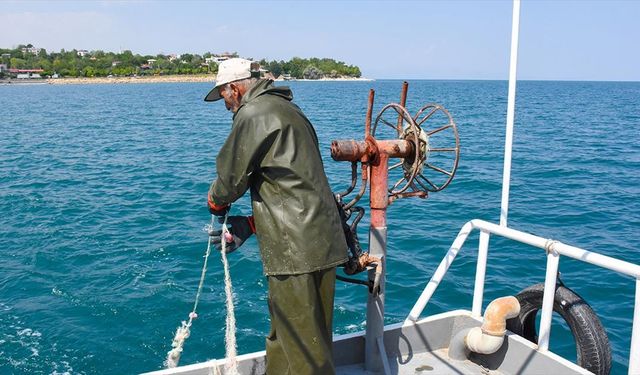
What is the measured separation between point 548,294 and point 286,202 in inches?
81.4

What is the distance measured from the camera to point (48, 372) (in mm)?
6992

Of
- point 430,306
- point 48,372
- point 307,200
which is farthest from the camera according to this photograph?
point 430,306

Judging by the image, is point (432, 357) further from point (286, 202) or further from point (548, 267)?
point (286, 202)

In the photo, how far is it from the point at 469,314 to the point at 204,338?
418cm

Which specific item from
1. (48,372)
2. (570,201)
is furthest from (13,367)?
(570,201)

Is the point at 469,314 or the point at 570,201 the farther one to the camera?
the point at 570,201

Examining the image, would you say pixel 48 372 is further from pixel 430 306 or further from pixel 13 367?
pixel 430 306

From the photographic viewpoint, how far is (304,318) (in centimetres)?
341

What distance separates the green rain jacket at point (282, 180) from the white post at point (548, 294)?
1597 millimetres

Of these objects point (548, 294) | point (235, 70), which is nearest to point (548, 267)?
point (548, 294)

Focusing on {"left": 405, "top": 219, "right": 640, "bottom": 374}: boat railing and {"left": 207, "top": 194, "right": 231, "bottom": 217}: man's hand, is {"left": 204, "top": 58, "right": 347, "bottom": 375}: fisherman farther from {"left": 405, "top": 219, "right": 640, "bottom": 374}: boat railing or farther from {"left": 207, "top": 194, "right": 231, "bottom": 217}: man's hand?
{"left": 405, "top": 219, "right": 640, "bottom": 374}: boat railing

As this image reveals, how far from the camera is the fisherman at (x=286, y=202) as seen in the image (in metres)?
3.23

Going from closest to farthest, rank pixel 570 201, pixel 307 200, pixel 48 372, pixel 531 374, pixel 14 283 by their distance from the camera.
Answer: pixel 307 200 → pixel 531 374 → pixel 48 372 → pixel 14 283 → pixel 570 201

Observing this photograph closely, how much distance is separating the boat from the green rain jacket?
68cm
